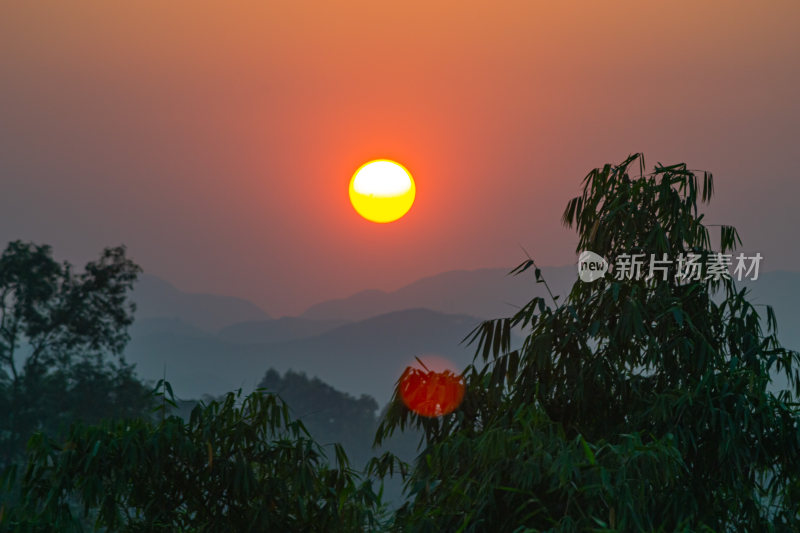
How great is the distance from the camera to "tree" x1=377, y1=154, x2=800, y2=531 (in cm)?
438

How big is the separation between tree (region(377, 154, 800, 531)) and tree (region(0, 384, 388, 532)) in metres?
0.59

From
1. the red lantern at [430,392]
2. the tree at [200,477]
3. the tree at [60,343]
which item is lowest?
the tree at [200,477]

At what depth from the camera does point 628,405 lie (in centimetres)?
548

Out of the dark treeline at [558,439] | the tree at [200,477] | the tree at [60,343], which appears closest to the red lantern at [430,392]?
the dark treeline at [558,439]

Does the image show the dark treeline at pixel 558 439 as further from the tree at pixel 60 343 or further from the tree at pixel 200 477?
the tree at pixel 60 343

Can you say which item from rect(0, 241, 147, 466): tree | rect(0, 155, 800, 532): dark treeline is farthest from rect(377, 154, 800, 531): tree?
rect(0, 241, 147, 466): tree

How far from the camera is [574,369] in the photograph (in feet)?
18.1

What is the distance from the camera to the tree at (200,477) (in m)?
4.91

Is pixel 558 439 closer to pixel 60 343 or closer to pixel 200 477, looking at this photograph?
pixel 200 477

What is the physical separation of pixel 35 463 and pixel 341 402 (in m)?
55.2

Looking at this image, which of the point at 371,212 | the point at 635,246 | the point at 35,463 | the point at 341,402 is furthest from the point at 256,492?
the point at 341,402

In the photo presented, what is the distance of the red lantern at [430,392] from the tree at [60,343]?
51.1ft

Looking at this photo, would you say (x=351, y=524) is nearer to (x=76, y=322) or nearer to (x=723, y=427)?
(x=723, y=427)

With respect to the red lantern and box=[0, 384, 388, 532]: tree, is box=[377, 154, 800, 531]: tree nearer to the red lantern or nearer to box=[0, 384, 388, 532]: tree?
the red lantern
